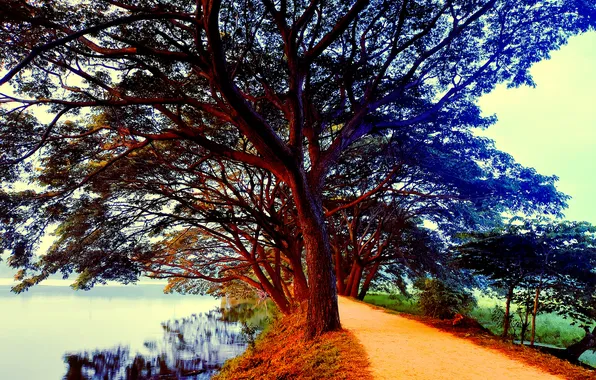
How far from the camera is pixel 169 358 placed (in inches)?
583

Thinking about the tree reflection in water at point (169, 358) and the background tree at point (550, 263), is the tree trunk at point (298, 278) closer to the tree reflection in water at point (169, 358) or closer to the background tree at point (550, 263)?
the tree reflection in water at point (169, 358)

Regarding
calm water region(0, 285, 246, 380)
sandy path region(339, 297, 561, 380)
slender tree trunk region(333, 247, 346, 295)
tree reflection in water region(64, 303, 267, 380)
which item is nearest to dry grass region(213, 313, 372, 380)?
sandy path region(339, 297, 561, 380)

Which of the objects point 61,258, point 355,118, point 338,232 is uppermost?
point 355,118

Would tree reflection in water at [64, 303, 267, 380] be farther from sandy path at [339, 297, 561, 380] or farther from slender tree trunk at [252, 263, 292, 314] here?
sandy path at [339, 297, 561, 380]

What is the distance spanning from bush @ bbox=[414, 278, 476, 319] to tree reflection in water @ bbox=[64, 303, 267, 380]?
662cm

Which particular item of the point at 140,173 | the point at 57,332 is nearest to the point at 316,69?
the point at 140,173

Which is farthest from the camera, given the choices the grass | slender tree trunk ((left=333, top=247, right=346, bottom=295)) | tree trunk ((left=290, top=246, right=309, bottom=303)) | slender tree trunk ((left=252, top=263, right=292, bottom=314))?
slender tree trunk ((left=333, top=247, right=346, bottom=295))

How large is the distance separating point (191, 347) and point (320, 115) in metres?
12.6

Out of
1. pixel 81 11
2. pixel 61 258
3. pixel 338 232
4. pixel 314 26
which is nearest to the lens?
pixel 81 11

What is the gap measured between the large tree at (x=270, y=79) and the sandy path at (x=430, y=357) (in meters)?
1.16

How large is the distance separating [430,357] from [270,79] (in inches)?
273

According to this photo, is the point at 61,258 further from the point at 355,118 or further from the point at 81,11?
the point at 355,118

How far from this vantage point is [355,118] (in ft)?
26.1

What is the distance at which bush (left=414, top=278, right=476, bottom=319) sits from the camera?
12828 millimetres
